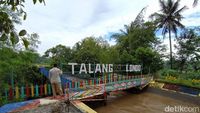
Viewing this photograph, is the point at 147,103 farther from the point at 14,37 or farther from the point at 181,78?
the point at 14,37

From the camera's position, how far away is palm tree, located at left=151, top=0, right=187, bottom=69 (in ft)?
78.1

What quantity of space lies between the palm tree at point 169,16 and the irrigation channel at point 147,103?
40.3ft

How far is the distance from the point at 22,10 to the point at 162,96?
1262 centimetres

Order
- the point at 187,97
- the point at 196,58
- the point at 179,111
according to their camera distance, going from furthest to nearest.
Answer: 1. the point at 196,58
2. the point at 187,97
3. the point at 179,111

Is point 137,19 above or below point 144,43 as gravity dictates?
above

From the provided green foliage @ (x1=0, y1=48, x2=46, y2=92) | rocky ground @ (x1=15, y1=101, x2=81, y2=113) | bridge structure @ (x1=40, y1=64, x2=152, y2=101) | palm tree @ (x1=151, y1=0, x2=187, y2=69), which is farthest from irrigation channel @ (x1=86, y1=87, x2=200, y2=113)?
palm tree @ (x1=151, y1=0, x2=187, y2=69)

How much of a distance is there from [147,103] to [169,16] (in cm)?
1590

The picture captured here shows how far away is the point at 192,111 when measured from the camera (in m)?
9.62

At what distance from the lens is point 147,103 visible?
10648 mm

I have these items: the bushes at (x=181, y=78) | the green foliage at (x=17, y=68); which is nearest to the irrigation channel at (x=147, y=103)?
the bushes at (x=181, y=78)

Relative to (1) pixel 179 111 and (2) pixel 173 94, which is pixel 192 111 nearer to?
(1) pixel 179 111

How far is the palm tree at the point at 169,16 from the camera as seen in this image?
23.8 m

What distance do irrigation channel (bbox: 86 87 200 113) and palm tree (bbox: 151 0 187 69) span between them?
12.3m

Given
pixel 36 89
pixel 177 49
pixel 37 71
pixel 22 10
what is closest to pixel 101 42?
pixel 177 49
